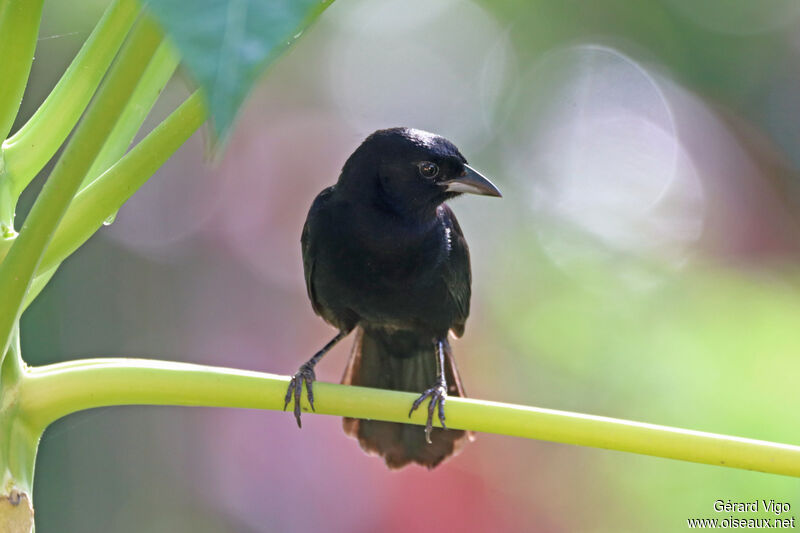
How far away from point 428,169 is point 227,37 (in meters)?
1.96

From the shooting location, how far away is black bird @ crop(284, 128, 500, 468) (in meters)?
2.42

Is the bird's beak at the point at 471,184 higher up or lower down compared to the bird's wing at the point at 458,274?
higher up

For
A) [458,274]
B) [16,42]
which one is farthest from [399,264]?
[16,42]

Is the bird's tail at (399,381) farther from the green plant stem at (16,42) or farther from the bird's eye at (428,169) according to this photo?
the green plant stem at (16,42)

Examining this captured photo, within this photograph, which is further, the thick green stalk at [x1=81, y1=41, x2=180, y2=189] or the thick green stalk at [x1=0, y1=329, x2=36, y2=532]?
the thick green stalk at [x1=81, y1=41, x2=180, y2=189]

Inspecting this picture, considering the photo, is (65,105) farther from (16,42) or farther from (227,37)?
(227,37)

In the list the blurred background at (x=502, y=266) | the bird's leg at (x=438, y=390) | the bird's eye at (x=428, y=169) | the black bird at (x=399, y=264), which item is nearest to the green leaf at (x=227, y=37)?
the bird's leg at (x=438, y=390)

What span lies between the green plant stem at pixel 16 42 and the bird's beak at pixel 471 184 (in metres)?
1.46

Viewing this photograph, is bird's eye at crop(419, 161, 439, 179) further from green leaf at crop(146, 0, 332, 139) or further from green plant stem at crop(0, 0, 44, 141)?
green leaf at crop(146, 0, 332, 139)

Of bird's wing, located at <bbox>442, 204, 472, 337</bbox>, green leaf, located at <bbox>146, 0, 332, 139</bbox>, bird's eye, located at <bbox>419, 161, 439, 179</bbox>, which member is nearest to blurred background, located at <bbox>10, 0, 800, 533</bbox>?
bird's wing, located at <bbox>442, 204, 472, 337</bbox>

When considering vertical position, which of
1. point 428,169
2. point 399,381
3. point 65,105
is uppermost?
point 428,169

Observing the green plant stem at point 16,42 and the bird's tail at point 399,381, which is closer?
the green plant stem at point 16,42

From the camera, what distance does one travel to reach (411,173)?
8.25 ft

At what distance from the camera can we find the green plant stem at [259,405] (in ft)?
3.74
